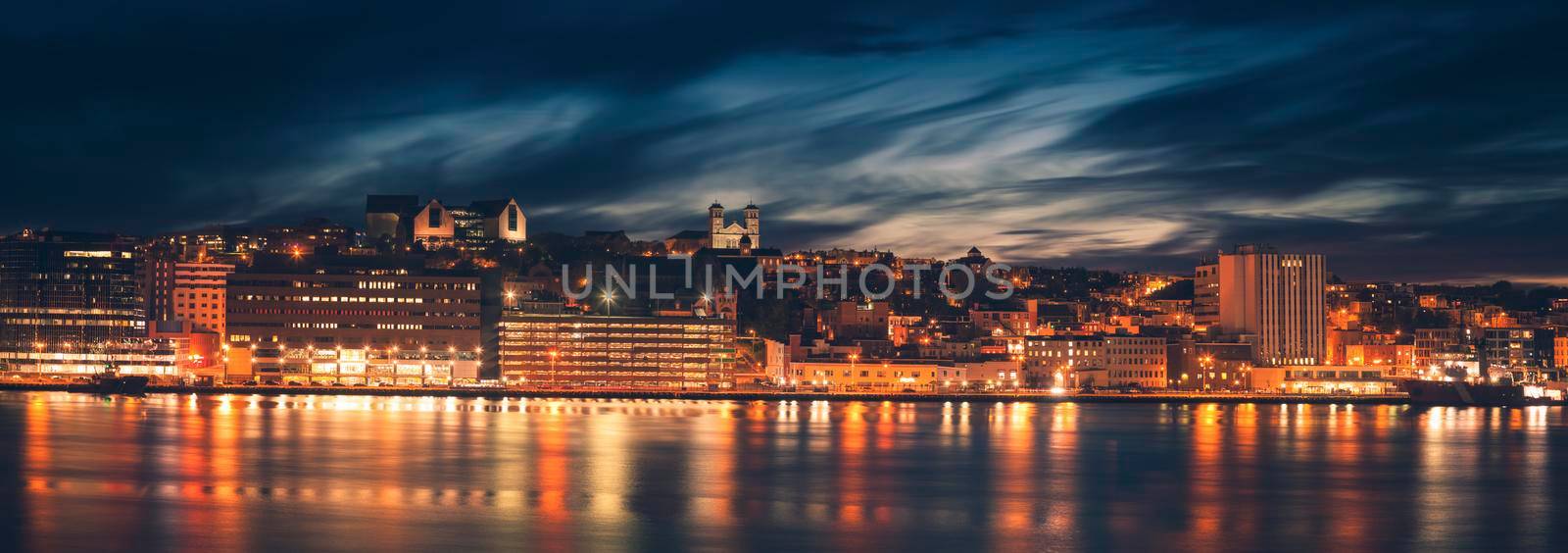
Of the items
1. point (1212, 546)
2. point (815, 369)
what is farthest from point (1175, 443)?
point (815, 369)

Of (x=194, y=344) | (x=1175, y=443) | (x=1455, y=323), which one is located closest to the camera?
(x=1175, y=443)

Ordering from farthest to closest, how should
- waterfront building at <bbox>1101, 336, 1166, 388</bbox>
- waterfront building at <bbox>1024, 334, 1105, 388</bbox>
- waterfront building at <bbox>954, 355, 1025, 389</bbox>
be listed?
1. waterfront building at <bbox>1101, 336, 1166, 388</bbox>
2. waterfront building at <bbox>1024, 334, 1105, 388</bbox>
3. waterfront building at <bbox>954, 355, 1025, 389</bbox>

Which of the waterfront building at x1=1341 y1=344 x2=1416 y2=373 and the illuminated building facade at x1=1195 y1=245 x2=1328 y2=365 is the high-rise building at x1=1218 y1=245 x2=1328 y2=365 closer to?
the illuminated building facade at x1=1195 y1=245 x2=1328 y2=365

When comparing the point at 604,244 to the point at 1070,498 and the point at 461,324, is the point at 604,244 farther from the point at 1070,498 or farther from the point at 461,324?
the point at 1070,498

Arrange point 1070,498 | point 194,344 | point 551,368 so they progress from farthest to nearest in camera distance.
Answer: point 194,344
point 551,368
point 1070,498

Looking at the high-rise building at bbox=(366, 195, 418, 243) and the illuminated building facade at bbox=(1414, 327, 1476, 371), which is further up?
the high-rise building at bbox=(366, 195, 418, 243)

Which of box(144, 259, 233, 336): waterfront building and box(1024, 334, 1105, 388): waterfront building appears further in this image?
box(144, 259, 233, 336): waterfront building

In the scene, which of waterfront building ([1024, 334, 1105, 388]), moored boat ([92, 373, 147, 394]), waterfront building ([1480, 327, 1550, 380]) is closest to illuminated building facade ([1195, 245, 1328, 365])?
waterfront building ([1480, 327, 1550, 380])

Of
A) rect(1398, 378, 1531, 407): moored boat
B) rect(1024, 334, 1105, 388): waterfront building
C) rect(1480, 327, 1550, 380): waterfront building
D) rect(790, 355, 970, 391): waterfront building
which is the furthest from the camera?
rect(1480, 327, 1550, 380): waterfront building
